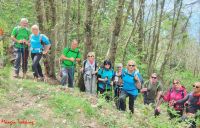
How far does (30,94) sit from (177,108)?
4.44m

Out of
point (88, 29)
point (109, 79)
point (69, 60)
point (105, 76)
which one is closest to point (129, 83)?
point (109, 79)

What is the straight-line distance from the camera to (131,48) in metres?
22.3

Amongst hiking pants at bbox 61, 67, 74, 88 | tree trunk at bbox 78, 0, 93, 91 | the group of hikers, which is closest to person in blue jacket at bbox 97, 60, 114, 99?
the group of hikers

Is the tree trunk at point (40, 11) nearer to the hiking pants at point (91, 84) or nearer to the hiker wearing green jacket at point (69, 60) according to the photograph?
the hiker wearing green jacket at point (69, 60)

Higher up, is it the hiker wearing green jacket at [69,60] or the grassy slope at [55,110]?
the hiker wearing green jacket at [69,60]

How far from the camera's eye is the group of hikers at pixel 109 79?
10.3 m

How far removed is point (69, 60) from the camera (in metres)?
11.9

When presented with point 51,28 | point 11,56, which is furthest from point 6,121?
point 11,56

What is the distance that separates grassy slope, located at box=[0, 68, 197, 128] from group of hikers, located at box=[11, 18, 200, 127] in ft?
3.11

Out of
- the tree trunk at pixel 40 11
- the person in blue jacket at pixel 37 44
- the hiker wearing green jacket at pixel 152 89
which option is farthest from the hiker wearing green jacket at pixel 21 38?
the hiker wearing green jacket at pixel 152 89

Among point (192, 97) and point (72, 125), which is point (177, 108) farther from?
point (72, 125)

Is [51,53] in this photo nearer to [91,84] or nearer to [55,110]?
[91,84]

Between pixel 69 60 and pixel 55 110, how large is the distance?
3997mm

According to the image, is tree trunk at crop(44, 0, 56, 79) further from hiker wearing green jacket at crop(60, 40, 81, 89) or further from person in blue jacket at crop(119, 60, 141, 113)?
person in blue jacket at crop(119, 60, 141, 113)
